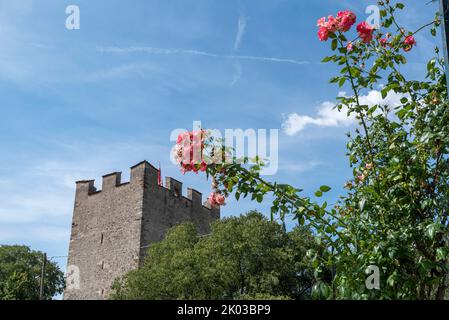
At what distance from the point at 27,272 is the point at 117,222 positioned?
13.1 metres

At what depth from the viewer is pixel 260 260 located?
20.5 m

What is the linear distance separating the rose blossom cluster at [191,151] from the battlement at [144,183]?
23.7m

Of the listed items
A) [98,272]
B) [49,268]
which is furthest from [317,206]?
[49,268]

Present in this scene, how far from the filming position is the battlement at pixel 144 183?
27250 millimetres

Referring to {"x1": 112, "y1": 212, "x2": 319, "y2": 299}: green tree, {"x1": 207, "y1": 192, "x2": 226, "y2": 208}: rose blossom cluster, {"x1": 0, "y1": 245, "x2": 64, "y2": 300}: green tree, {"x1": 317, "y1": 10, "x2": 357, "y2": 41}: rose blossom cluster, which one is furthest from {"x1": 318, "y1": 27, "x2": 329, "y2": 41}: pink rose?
{"x1": 0, "y1": 245, "x2": 64, "y2": 300}: green tree

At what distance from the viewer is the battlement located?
2725cm

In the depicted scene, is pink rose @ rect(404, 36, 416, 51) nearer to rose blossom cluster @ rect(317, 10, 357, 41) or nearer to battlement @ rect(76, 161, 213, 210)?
rose blossom cluster @ rect(317, 10, 357, 41)

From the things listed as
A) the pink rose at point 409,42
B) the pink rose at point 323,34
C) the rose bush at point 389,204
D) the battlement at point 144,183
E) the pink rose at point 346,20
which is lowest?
the rose bush at point 389,204

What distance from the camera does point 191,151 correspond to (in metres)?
3.30

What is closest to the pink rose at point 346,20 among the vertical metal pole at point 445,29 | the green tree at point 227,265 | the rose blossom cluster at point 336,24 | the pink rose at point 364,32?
the rose blossom cluster at point 336,24

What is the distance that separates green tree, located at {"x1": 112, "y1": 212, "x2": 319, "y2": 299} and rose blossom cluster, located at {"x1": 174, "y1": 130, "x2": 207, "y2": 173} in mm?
15551

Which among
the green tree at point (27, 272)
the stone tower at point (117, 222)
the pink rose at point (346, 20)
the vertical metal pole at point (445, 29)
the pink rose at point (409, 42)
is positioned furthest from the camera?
the green tree at point (27, 272)

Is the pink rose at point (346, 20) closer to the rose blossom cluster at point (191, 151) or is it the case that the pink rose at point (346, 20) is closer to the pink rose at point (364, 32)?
the pink rose at point (364, 32)
